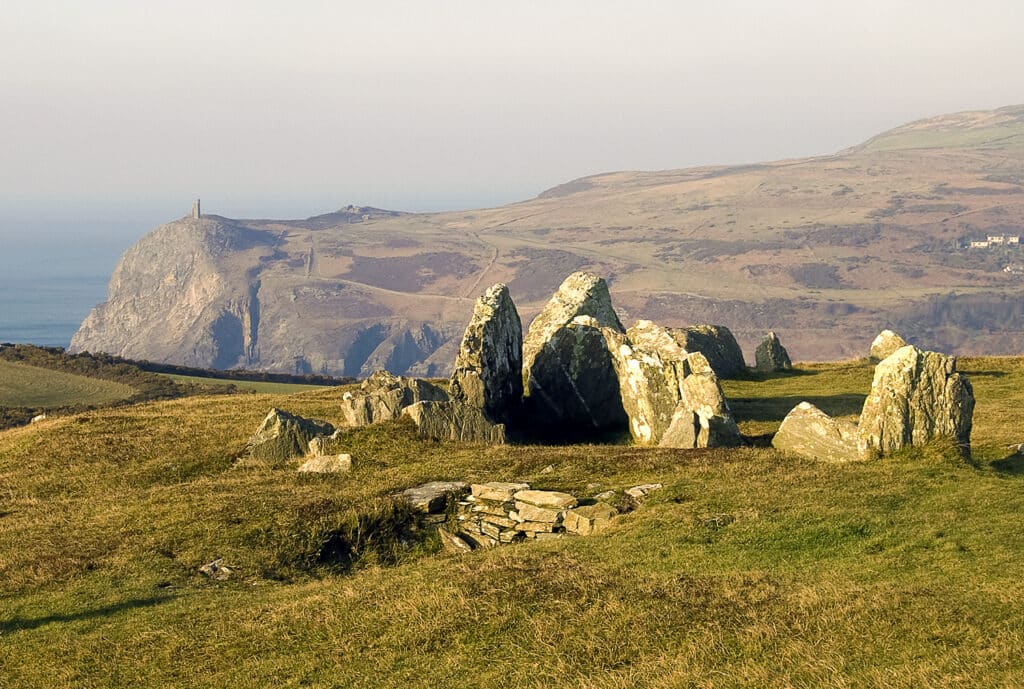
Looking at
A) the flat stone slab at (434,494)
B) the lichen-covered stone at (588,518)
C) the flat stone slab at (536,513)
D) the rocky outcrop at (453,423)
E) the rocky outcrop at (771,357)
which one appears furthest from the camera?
the rocky outcrop at (771,357)

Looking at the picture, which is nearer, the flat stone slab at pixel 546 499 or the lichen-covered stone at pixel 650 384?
the flat stone slab at pixel 546 499

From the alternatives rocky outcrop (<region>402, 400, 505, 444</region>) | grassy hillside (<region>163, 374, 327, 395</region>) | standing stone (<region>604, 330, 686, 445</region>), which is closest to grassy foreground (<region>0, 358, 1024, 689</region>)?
rocky outcrop (<region>402, 400, 505, 444</region>)

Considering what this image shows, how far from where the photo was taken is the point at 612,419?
114 feet

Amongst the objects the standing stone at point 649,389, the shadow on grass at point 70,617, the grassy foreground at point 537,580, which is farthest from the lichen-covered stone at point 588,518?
the standing stone at point 649,389

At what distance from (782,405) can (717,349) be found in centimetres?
1078

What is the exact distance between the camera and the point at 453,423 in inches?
1225

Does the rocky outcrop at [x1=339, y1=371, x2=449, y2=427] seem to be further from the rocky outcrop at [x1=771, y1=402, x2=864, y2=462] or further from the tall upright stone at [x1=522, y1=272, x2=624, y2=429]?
the rocky outcrop at [x1=771, y1=402, x2=864, y2=462]

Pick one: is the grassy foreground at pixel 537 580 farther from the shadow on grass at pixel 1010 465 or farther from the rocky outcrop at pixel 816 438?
the rocky outcrop at pixel 816 438

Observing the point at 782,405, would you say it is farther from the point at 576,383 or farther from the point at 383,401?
the point at 383,401

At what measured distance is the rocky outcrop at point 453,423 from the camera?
30.9m

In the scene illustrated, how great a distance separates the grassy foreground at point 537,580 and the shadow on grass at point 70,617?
2.7 inches

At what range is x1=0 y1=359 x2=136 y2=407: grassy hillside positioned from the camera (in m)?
60.1

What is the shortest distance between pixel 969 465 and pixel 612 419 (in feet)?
42.5

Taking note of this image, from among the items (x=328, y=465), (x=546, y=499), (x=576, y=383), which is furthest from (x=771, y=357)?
(x=546, y=499)
